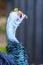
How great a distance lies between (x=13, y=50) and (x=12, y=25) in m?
0.23

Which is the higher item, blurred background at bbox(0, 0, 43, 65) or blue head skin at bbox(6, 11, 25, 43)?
blue head skin at bbox(6, 11, 25, 43)

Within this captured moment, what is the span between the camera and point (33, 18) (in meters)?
4.27

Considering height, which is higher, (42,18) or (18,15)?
(18,15)

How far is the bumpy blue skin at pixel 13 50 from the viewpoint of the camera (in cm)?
187

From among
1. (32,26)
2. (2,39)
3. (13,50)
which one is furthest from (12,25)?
(32,26)

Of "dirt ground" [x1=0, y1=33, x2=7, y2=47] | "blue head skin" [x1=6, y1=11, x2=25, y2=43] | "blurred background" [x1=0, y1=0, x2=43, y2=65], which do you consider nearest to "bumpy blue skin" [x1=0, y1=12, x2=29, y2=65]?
"blue head skin" [x1=6, y1=11, x2=25, y2=43]

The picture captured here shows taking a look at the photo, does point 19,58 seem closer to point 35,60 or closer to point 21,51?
point 21,51

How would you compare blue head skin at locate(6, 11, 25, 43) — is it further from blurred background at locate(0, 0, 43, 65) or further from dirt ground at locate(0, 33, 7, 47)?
blurred background at locate(0, 0, 43, 65)

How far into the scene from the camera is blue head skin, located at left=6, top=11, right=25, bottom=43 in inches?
87.2

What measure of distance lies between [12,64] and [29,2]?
2472 mm

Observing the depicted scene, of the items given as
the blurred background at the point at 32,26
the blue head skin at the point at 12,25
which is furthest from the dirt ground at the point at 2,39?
the blue head skin at the point at 12,25

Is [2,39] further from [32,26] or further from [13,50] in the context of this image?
[13,50]

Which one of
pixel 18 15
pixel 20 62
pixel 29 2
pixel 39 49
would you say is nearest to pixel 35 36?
pixel 39 49

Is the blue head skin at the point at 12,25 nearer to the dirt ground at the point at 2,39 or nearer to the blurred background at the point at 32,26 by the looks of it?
the dirt ground at the point at 2,39
